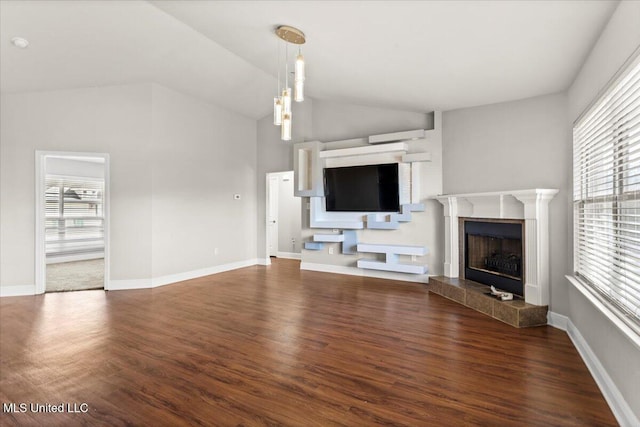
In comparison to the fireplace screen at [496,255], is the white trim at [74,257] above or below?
below

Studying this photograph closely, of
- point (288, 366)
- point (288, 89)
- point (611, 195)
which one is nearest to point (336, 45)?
point (288, 89)

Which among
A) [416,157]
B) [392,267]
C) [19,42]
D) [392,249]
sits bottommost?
[392,267]

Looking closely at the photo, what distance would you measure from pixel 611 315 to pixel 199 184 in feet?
18.7

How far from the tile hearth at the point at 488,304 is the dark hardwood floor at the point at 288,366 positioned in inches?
5.3

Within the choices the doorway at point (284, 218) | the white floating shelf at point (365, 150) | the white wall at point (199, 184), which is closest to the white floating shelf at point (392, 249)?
the white floating shelf at point (365, 150)

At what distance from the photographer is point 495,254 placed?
14.0ft

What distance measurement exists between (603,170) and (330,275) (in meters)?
4.38

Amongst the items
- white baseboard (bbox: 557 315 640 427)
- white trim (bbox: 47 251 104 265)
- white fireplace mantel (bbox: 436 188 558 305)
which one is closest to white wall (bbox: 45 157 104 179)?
white trim (bbox: 47 251 104 265)

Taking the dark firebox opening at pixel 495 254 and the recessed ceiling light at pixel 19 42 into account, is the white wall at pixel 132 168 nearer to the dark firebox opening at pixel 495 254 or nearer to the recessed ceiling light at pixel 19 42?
the recessed ceiling light at pixel 19 42

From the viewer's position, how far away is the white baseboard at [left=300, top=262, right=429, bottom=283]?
5383mm

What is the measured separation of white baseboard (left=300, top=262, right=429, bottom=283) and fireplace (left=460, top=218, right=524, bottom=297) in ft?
2.90

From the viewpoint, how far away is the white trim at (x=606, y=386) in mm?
1851

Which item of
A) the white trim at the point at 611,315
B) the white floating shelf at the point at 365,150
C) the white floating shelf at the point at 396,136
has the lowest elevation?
the white trim at the point at 611,315

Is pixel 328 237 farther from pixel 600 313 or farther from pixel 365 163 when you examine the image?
pixel 600 313
